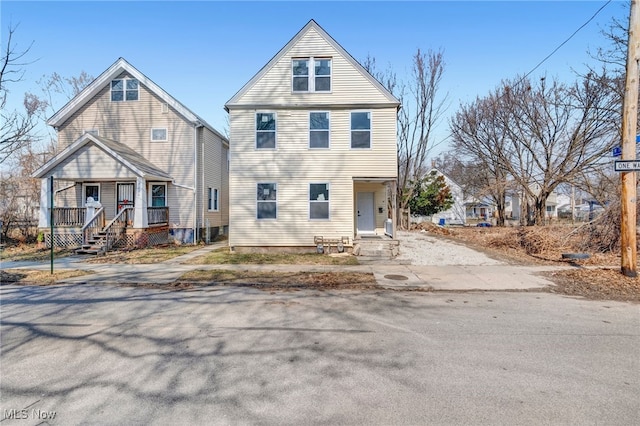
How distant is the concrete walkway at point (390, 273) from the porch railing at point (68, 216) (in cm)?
440

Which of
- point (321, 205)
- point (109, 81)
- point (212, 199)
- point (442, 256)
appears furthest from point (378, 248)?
point (109, 81)

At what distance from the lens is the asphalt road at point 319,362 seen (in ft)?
9.86

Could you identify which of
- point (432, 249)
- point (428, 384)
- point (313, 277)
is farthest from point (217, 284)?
point (432, 249)

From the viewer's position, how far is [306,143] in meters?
14.2

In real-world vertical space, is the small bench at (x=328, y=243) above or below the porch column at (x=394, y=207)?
below

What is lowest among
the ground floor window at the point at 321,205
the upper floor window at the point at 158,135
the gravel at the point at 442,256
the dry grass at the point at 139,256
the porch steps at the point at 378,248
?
the gravel at the point at 442,256

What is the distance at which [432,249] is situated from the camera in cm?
1504

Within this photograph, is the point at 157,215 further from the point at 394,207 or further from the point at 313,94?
the point at 394,207

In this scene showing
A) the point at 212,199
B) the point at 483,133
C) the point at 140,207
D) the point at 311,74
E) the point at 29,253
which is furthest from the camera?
the point at 483,133

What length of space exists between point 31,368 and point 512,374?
18.3ft

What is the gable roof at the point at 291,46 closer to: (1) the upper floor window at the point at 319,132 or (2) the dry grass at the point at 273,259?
(1) the upper floor window at the point at 319,132

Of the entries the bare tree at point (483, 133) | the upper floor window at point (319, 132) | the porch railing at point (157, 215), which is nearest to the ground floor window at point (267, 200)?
the upper floor window at point (319, 132)

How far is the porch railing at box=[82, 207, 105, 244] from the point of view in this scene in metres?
14.3

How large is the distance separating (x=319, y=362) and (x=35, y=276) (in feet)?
31.5
